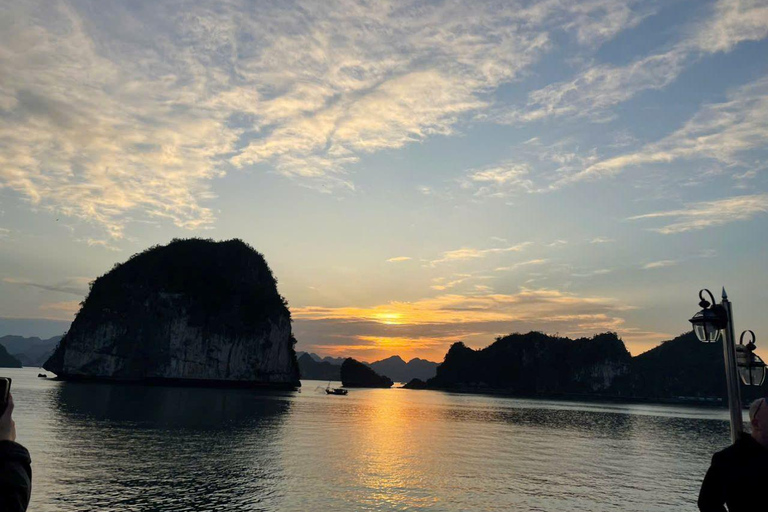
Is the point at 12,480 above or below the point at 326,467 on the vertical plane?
above

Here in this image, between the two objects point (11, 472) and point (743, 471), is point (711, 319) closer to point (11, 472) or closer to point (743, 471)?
point (743, 471)

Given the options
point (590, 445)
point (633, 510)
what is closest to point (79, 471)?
point (633, 510)

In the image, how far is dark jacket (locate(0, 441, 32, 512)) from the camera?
12.1 feet

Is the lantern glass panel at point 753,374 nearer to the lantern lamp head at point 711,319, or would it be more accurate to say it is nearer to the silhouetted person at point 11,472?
the lantern lamp head at point 711,319

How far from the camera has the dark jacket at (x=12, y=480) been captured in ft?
12.1

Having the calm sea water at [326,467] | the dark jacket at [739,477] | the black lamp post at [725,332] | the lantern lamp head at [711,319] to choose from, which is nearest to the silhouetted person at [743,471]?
the dark jacket at [739,477]

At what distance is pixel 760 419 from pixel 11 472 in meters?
7.60

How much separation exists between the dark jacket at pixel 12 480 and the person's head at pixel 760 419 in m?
7.32

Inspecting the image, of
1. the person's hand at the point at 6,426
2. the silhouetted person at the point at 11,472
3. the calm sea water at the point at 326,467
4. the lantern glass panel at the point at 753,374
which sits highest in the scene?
the lantern glass panel at the point at 753,374

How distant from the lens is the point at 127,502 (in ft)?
98.9

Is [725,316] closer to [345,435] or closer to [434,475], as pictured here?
[434,475]

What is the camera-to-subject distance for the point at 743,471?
19.7 ft

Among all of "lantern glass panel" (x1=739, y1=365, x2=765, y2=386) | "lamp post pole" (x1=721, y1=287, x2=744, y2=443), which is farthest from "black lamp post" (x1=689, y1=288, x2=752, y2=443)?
"lantern glass panel" (x1=739, y1=365, x2=765, y2=386)

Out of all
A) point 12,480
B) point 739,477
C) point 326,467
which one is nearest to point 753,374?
point 739,477
